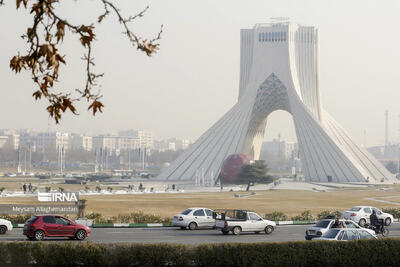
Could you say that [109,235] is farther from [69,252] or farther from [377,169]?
[377,169]

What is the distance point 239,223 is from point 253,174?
63033 millimetres

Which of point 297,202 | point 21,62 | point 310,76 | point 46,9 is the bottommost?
point 297,202

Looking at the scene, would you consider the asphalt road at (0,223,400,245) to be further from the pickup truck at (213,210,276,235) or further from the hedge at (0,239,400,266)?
the hedge at (0,239,400,266)

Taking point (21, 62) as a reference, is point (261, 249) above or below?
below

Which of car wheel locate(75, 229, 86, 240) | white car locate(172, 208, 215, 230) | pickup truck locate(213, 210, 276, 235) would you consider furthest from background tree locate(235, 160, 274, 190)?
car wheel locate(75, 229, 86, 240)

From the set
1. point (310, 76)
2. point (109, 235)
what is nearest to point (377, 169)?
point (310, 76)

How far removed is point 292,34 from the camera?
403 ft

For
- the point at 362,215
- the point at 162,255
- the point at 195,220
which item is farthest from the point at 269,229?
the point at 162,255

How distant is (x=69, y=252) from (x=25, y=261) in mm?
1191

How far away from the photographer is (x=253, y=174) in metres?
96.1

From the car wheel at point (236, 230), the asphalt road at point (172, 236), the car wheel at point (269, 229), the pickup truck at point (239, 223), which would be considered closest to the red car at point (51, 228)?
the asphalt road at point (172, 236)

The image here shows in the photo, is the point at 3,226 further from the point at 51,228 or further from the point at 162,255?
the point at 162,255

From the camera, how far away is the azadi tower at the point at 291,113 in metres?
107

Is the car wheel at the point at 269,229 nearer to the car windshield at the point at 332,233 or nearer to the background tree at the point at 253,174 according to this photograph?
the car windshield at the point at 332,233
